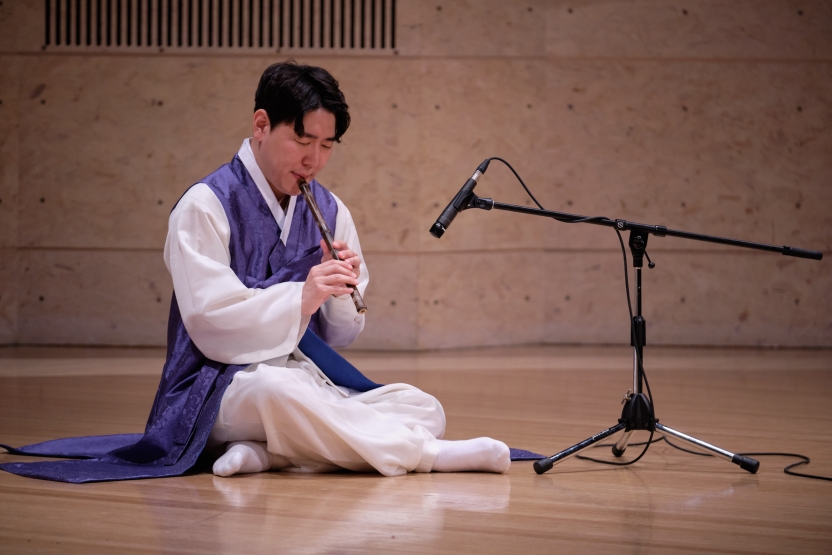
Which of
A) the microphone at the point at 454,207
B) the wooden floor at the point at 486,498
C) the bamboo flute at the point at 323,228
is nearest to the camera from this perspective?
the wooden floor at the point at 486,498

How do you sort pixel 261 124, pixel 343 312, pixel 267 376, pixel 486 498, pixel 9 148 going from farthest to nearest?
pixel 9 148, pixel 343 312, pixel 261 124, pixel 267 376, pixel 486 498

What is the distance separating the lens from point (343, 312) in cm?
266

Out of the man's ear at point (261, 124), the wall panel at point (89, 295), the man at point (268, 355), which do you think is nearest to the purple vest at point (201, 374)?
the man at point (268, 355)

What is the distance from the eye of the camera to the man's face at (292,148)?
8.11 ft

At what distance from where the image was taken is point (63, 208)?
5363 millimetres

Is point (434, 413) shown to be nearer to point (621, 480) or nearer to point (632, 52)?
point (621, 480)

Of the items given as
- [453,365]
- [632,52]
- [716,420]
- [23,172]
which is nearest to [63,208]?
[23,172]

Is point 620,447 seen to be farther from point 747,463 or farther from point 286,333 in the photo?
point 286,333

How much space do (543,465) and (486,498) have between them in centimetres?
30

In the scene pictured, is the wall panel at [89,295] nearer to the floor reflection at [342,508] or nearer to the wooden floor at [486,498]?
the wooden floor at [486,498]

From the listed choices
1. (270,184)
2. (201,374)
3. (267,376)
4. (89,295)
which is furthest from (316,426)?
(89,295)

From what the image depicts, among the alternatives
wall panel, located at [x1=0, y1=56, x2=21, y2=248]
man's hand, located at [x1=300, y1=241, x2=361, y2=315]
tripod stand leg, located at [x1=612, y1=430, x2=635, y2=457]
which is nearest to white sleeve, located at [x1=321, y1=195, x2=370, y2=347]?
man's hand, located at [x1=300, y1=241, x2=361, y2=315]

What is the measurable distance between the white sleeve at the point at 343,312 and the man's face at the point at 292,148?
21 cm

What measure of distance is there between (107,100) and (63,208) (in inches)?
25.1
